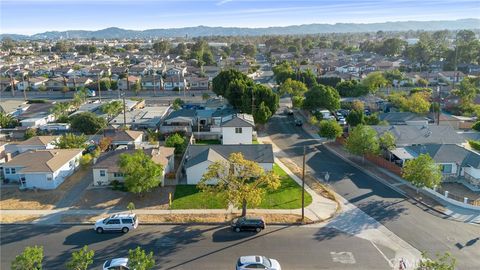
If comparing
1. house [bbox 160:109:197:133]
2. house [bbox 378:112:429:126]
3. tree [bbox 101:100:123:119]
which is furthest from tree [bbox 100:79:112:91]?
house [bbox 378:112:429:126]

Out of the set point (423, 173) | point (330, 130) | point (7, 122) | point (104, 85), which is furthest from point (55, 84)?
point (423, 173)

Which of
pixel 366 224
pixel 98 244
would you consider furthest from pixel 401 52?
pixel 98 244

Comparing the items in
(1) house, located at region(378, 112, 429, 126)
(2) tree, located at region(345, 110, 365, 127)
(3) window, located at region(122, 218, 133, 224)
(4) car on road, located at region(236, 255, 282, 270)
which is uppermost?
(2) tree, located at region(345, 110, 365, 127)

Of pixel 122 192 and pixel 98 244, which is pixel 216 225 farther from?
pixel 122 192

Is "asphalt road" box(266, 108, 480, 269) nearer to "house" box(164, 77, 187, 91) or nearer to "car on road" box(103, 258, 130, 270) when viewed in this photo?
"car on road" box(103, 258, 130, 270)

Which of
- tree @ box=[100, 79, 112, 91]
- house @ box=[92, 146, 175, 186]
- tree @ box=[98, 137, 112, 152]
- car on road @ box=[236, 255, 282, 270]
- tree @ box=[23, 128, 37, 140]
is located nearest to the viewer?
car on road @ box=[236, 255, 282, 270]

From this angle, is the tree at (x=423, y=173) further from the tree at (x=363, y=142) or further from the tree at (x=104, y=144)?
the tree at (x=104, y=144)
